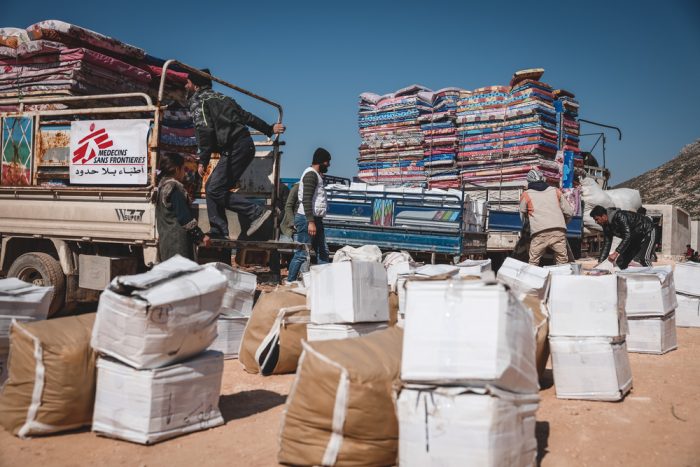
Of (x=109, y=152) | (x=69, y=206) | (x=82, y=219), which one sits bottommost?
(x=82, y=219)

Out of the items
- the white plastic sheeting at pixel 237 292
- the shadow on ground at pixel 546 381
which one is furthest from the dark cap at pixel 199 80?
the shadow on ground at pixel 546 381

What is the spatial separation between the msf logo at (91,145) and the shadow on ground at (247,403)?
3.53 m

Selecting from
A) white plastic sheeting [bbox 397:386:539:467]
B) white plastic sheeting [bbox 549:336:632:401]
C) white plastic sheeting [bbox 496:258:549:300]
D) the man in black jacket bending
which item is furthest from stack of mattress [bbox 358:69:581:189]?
white plastic sheeting [bbox 397:386:539:467]

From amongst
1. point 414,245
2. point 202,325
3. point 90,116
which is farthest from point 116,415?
point 414,245

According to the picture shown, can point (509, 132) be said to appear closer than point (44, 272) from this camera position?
No

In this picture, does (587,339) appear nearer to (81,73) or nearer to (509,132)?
(81,73)

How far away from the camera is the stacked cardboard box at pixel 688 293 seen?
7.30m

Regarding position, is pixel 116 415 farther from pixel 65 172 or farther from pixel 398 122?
pixel 398 122

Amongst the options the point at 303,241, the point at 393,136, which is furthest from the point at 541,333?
the point at 393,136

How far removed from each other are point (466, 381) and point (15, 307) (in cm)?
295

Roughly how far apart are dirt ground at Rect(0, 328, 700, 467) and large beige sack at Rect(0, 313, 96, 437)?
0.09 meters

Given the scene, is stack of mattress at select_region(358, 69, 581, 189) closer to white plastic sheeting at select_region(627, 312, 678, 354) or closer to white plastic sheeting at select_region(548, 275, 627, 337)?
white plastic sheeting at select_region(627, 312, 678, 354)

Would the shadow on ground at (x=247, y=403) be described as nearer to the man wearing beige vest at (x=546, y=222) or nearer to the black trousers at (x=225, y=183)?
the black trousers at (x=225, y=183)

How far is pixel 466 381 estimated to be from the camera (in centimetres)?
257
